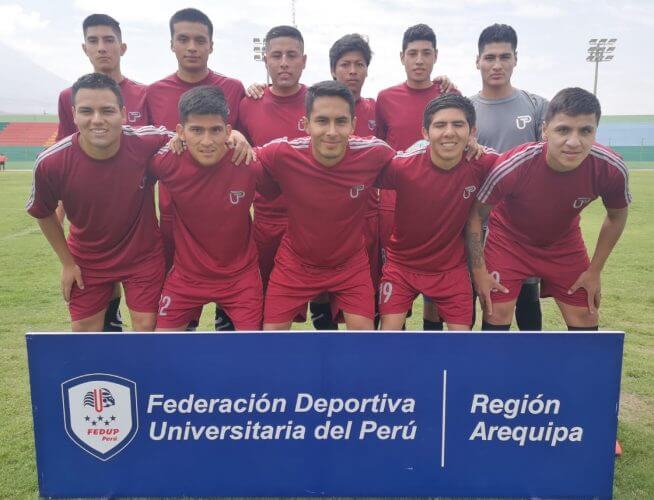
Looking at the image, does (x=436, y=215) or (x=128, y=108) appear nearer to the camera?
(x=436, y=215)

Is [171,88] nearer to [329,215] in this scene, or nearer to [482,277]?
[329,215]

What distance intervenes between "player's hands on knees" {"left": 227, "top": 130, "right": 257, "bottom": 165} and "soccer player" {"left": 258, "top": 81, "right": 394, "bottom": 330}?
0.10m

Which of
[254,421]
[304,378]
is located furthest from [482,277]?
[254,421]

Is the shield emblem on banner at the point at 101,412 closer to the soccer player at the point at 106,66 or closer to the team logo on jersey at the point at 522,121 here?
the soccer player at the point at 106,66

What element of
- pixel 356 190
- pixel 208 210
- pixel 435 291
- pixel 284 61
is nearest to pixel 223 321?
pixel 208 210

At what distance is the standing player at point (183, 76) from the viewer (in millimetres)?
3818

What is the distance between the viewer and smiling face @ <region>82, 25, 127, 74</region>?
13.2 ft

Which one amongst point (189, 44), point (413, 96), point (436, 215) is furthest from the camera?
point (413, 96)

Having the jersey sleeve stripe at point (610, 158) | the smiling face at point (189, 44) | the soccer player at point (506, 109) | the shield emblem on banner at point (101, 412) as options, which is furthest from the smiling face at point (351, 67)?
the shield emblem on banner at point (101, 412)

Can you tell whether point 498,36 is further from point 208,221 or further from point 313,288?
point 208,221

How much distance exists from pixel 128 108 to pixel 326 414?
282cm

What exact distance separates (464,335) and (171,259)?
89.4 inches

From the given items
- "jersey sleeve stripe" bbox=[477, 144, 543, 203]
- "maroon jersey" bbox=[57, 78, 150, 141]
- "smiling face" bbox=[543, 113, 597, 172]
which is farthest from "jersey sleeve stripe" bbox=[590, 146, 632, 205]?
"maroon jersey" bbox=[57, 78, 150, 141]

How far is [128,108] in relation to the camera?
4.01m
